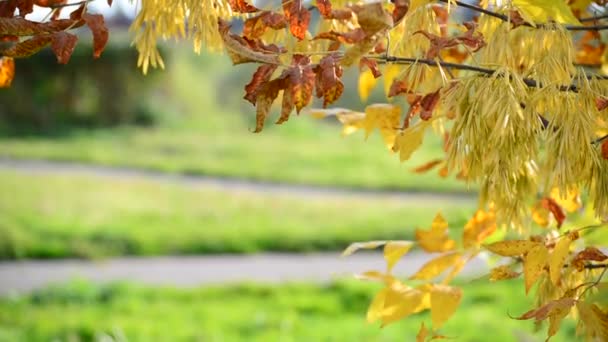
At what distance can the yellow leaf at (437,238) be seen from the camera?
1566 millimetres

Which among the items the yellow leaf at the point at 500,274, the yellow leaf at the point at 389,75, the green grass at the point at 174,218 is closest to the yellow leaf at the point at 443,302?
the yellow leaf at the point at 500,274

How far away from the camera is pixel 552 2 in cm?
113

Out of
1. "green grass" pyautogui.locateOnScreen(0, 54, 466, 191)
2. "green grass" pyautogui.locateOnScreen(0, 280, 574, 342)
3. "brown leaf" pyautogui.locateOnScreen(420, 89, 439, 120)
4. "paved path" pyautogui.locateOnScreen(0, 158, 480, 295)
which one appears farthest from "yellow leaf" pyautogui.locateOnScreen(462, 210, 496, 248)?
"green grass" pyautogui.locateOnScreen(0, 54, 466, 191)

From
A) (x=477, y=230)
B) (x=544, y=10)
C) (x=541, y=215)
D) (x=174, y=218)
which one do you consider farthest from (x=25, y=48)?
(x=174, y=218)

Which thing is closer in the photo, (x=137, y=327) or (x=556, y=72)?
(x=556, y=72)

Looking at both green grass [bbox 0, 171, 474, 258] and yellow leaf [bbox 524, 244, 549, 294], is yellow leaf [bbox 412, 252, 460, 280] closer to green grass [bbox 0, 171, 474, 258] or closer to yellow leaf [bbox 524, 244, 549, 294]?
yellow leaf [bbox 524, 244, 549, 294]

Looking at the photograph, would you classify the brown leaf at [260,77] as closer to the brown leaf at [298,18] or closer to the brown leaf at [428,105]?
the brown leaf at [298,18]

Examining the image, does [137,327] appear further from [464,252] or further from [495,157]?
[495,157]

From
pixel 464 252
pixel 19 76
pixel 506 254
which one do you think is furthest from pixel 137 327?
pixel 19 76

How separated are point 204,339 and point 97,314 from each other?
28.1 inches

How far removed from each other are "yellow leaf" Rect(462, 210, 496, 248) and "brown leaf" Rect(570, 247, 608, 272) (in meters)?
0.26

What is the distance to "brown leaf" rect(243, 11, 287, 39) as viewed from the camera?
116cm

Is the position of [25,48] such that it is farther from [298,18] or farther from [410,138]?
[410,138]

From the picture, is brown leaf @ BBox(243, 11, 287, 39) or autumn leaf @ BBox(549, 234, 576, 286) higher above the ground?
brown leaf @ BBox(243, 11, 287, 39)
